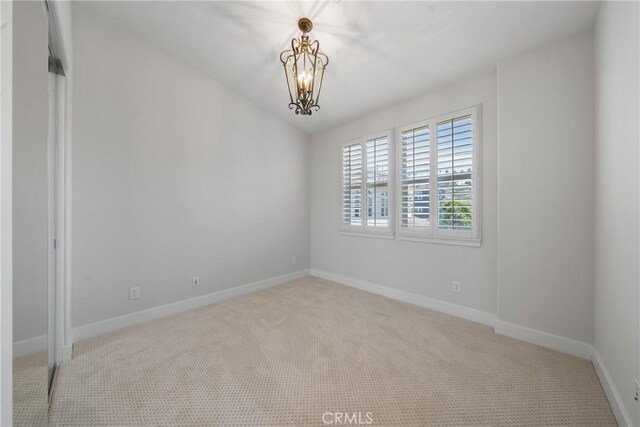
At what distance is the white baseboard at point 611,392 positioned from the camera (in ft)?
4.80

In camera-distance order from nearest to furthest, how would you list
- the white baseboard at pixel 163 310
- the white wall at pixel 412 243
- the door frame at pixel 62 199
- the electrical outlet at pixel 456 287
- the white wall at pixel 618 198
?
the white wall at pixel 618 198 < the door frame at pixel 62 199 < the white baseboard at pixel 163 310 < the white wall at pixel 412 243 < the electrical outlet at pixel 456 287

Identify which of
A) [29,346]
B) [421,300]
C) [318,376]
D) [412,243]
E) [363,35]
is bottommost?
[318,376]

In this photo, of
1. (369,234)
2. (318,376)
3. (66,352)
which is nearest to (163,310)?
(66,352)

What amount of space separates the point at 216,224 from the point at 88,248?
1.28 metres

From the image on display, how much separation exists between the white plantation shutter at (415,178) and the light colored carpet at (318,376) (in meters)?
1.15

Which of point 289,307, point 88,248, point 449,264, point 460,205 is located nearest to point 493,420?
point 449,264

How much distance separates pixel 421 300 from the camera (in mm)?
3256

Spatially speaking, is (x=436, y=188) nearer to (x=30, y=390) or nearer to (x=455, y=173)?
(x=455, y=173)

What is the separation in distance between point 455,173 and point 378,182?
104cm

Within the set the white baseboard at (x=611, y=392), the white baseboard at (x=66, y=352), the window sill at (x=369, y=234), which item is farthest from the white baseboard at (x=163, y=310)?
the white baseboard at (x=611, y=392)

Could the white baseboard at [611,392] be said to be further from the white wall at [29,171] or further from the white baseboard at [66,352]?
the white baseboard at [66,352]

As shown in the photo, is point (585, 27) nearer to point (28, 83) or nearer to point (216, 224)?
point (28, 83)

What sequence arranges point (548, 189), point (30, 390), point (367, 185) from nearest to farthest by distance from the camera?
point (30, 390)
point (548, 189)
point (367, 185)

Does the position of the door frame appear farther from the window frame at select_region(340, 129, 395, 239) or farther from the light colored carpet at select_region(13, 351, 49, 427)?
the window frame at select_region(340, 129, 395, 239)
